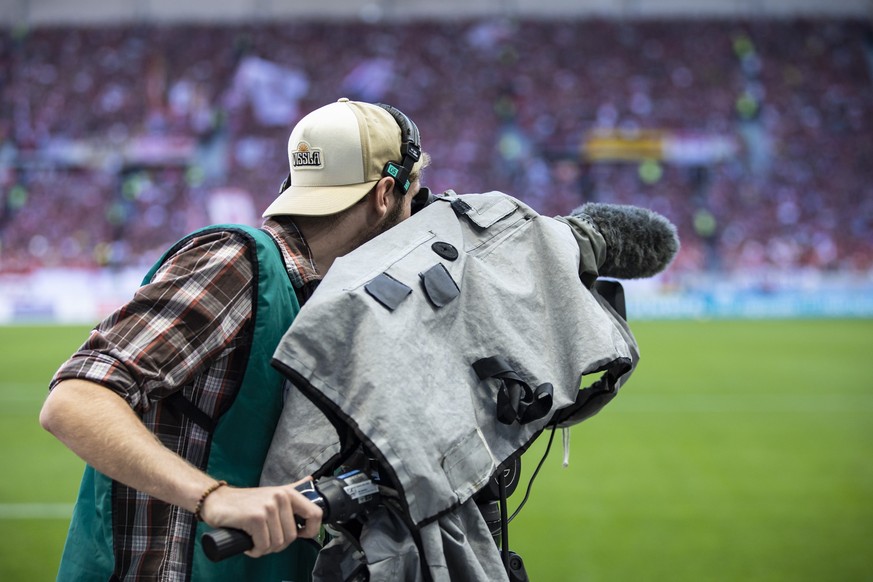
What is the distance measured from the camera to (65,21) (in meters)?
35.4

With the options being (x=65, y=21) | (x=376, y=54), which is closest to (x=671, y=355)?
(x=376, y=54)

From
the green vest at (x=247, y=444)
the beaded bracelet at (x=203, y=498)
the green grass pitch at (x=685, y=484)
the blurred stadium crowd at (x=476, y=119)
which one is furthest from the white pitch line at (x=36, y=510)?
the blurred stadium crowd at (x=476, y=119)

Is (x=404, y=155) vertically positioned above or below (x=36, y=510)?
above

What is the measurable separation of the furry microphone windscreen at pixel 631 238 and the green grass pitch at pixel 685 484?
10.7 ft

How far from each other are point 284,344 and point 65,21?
1528 inches

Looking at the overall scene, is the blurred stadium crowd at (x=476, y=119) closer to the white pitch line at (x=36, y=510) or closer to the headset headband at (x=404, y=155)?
the white pitch line at (x=36, y=510)

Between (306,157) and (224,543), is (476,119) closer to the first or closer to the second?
(306,157)

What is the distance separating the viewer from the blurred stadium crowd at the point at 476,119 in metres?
29.5

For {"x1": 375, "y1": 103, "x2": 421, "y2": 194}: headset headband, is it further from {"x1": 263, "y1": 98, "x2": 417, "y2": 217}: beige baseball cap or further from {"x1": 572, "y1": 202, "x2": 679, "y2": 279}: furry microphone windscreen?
{"x1": 572, "y1": 202, "x2": 679, "y2": 279}: furry microphone windscreen

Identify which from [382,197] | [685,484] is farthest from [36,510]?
[382,197]

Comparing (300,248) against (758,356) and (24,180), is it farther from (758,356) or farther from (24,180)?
(24,180)

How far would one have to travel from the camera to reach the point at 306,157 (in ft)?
6.69

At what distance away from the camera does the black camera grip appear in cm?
140

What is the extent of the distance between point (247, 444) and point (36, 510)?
541 centimetres
